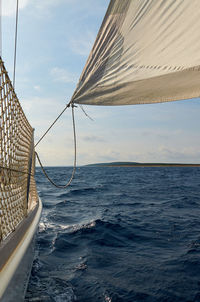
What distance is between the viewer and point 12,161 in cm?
305

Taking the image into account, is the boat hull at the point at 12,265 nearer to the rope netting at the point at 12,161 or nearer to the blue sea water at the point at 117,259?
the rope netting at the point at 12,161

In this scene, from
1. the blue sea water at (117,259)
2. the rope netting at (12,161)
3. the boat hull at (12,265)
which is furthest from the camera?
the blue sea water at (117,259)

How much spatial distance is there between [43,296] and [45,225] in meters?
4.27

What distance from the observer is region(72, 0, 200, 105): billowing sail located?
9.32ft

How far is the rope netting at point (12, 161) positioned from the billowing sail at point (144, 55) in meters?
1.05

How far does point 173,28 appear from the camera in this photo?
2.89 meters

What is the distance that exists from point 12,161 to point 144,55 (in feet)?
7.04

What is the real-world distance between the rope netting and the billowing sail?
41.5 inches

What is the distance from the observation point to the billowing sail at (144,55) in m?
2.84

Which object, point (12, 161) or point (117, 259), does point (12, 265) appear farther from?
point (117, 259)

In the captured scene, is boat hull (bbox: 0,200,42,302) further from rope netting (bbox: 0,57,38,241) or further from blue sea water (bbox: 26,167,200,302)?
blue sea water (bbox: 26,167,200,302)

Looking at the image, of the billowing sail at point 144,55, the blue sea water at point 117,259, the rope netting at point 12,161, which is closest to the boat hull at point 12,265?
the rope netting at point 12,161

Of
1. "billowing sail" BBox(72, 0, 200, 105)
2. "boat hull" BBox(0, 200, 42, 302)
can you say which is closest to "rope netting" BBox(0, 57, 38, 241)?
"boat hull" BBox(0, 200, 42, 302)

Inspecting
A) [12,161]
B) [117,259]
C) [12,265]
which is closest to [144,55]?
[12,161]
